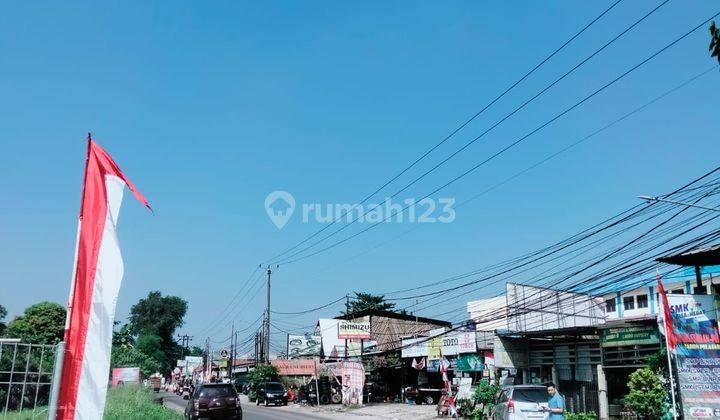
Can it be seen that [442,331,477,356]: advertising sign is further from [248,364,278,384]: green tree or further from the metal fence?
the metal fence

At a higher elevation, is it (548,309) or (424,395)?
(548,309)

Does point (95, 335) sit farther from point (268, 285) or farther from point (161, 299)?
point (161, 299)

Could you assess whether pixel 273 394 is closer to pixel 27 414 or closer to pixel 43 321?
pixel 43 321

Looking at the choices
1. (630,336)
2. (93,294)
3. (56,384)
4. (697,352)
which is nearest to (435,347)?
(630,336)

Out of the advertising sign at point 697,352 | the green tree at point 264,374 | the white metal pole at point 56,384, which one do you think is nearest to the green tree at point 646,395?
the advertising sign at point 697,352

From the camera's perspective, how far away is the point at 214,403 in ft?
71.3

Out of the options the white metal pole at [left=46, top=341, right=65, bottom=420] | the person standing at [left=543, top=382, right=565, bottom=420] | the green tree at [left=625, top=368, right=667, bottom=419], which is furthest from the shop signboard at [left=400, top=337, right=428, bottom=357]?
the white metal pole at [left=46, top=341, right=65, bottom=420]

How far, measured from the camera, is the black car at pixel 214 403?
2150 cm

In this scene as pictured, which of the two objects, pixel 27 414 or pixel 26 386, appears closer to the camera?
pixel 27 414

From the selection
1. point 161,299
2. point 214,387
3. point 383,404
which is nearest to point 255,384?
point 383,404

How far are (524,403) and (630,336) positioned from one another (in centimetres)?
577

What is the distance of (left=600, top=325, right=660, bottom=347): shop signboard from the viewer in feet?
66.7

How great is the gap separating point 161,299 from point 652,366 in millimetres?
112337

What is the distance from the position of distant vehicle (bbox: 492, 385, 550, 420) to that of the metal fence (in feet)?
42.2
